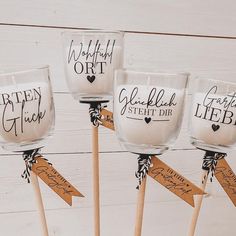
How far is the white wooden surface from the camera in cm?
Answer: 84

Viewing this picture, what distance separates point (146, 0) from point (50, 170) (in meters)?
0.44

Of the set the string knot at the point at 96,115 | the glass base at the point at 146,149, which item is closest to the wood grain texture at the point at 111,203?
the string knot at the point at 96,115

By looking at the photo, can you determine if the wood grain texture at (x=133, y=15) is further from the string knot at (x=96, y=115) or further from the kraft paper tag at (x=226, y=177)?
the kraft paper tag at (x=226, y=177)

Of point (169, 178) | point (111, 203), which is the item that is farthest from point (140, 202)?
point (111, 203)

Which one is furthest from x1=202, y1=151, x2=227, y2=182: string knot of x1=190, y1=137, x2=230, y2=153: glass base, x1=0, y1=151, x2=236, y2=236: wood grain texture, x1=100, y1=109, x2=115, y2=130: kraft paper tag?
x1=0, y1=151, x2=236, y2=236: wood grain texture

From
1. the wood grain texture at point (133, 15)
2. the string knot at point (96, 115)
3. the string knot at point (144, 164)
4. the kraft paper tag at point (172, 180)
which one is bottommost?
the kraft paper tag at point (172, 180)

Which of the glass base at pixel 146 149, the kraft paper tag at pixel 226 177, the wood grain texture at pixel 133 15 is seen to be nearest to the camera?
the glass base at pixel 146 149

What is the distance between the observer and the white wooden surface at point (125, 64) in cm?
84

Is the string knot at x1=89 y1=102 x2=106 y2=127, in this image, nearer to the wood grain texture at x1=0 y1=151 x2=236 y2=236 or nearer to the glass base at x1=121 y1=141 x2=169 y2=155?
the glass base at x1=121 y1=141 x2=169 y2=155

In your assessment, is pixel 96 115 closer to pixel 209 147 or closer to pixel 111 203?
pixel 209 147

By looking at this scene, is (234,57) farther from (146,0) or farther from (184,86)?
(184,86)

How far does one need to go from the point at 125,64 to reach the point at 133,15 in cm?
11

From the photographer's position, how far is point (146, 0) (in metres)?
0.87

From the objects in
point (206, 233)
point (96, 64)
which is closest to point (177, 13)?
point (96, 64)
